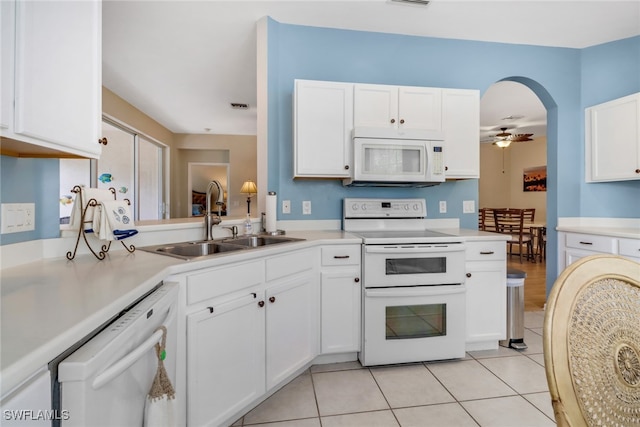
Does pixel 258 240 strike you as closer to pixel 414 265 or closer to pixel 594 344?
pixel 414 265

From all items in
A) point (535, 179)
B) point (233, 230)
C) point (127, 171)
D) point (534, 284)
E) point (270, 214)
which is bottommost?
point (534, 284)

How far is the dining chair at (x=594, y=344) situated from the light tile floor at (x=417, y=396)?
123 cm

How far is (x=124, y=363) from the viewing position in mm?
767

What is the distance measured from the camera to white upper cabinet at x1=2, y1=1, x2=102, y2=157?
0.92m

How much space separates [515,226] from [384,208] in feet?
15.1

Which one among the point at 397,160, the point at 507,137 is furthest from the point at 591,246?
the point at 507,137

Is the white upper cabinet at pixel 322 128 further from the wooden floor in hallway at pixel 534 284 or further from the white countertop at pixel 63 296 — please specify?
the wooden floor in hallway at pixel 534 284

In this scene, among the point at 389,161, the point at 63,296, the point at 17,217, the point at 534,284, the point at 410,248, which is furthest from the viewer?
the point at 534,284

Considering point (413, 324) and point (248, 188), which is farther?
point (248, 188)

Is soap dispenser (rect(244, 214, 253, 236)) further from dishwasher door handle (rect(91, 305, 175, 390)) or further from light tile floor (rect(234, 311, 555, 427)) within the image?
dishwasher door handle (rect(91, 305, 175, 390))

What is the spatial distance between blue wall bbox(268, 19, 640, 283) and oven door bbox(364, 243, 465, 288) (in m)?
0.73

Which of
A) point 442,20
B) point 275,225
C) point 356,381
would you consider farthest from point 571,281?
point 442,20

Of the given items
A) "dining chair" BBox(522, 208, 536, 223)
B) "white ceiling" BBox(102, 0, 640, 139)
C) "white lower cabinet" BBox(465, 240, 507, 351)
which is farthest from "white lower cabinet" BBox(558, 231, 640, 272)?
"dining chair" BBox(522, 208, 536, 223)

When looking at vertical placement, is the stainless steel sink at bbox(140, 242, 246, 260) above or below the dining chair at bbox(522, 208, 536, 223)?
below
